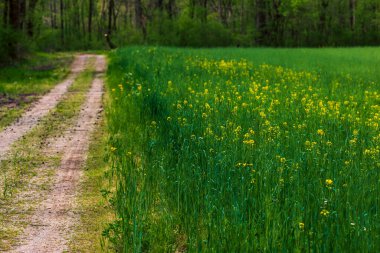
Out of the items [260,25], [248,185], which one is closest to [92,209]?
[248,185]

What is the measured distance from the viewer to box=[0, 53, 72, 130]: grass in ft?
45.9

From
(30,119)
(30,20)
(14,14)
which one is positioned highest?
(30,20)

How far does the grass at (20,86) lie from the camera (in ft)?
45.9

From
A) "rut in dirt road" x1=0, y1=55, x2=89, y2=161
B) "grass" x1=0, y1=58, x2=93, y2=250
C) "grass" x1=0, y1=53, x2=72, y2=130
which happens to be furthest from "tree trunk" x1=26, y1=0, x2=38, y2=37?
"grass" x1=0, y1=58, x2=93, y2=250

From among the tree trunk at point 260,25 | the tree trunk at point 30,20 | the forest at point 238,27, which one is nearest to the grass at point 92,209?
the tree trunk at point 30,20

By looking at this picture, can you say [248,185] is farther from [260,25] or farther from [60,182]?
[260,25]

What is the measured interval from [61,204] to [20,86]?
14.2 meters

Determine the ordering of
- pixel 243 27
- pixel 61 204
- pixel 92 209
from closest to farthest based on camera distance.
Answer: pixel 92 209
pixel 61 204
pixel 243 27

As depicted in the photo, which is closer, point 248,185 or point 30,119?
point 248,185

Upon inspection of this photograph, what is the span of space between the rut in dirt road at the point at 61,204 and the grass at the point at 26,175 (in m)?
0.13

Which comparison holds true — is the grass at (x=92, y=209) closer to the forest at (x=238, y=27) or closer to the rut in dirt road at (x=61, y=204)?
the rut in dirt road at (x=61, y=204)

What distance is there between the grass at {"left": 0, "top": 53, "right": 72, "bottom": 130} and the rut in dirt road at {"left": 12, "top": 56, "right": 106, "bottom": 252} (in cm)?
249

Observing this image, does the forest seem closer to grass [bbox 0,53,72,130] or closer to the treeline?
the treeline

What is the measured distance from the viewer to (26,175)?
781cm
